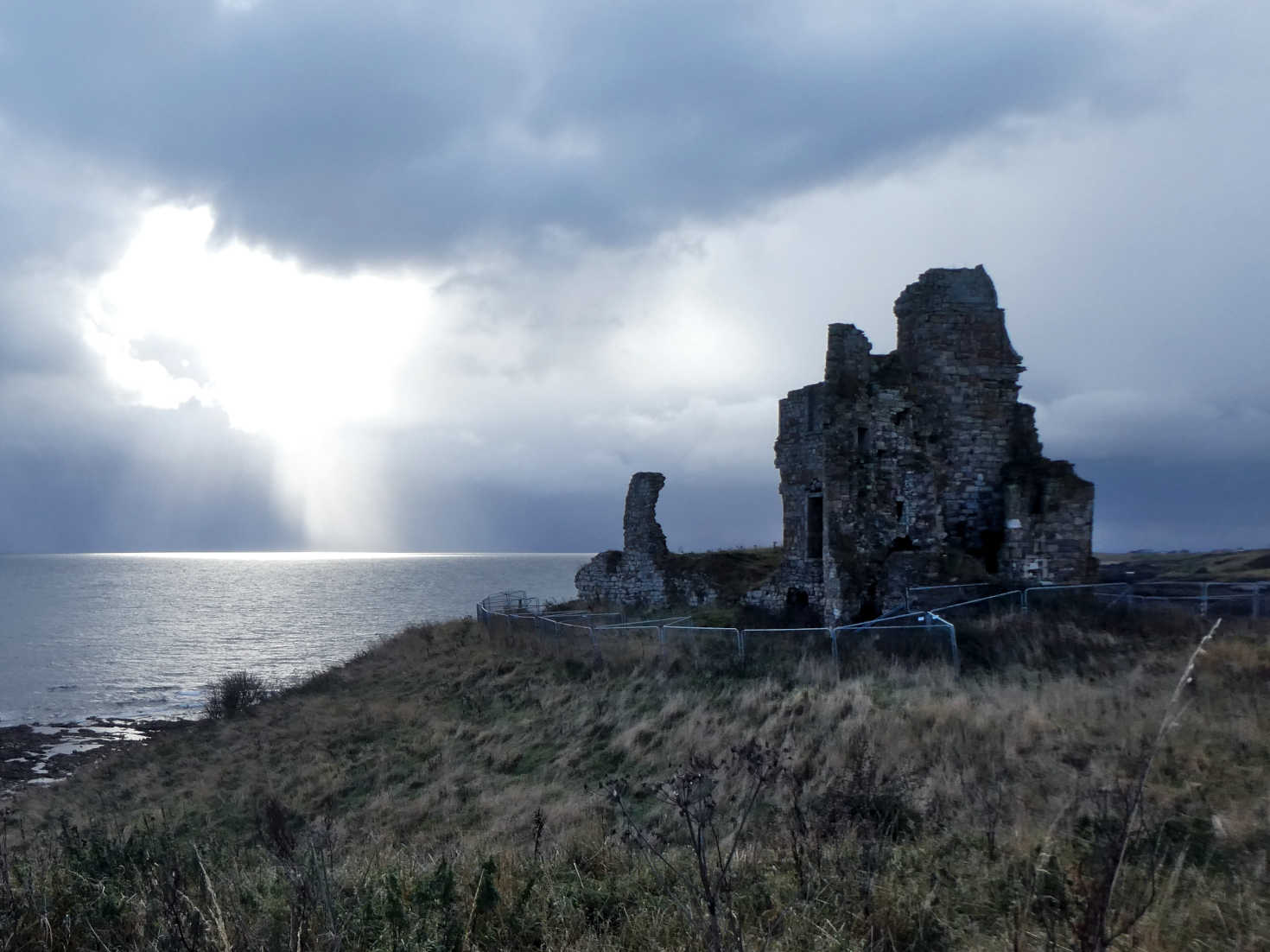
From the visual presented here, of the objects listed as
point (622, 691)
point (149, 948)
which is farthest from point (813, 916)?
point (622, 691)

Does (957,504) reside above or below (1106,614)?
above

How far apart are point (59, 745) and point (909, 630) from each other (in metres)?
29.2

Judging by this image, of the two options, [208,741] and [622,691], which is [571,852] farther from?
[208,741]

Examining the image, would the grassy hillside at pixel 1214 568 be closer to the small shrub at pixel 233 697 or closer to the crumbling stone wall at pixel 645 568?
the crumbling stone wall at pixel 645 568

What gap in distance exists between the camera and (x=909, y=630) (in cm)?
1600

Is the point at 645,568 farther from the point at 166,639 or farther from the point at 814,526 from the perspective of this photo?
the point at 166,639

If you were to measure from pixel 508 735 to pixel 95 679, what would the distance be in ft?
112

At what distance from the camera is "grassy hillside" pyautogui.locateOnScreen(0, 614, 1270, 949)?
4.60 metres

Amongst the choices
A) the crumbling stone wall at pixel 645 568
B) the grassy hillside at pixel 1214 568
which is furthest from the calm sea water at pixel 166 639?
the grassy hillside at pixel 1214 568

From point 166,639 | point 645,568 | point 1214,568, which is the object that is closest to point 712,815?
point 645,568

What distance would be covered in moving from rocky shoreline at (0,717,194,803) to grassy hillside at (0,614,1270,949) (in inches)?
87.3

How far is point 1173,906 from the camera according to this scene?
510 centimetres

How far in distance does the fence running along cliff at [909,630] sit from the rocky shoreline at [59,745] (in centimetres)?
1650

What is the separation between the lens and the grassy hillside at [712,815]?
181 inches
